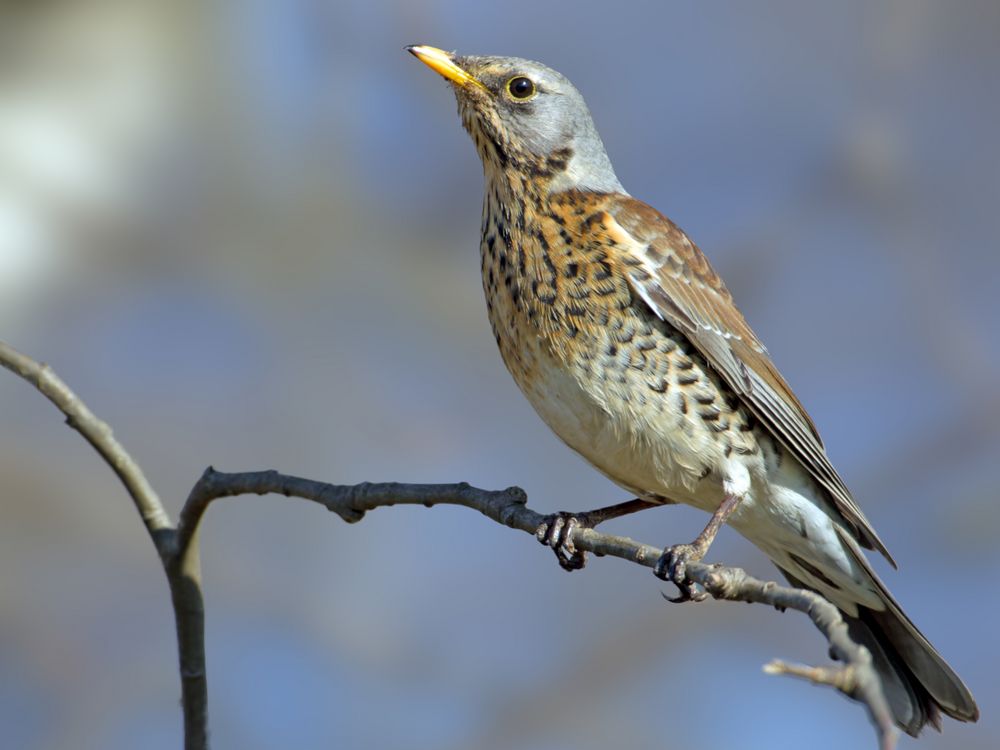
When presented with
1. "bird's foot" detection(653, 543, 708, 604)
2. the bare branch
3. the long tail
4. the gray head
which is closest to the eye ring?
the gray head

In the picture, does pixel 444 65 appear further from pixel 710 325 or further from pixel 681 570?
pixel 681 570

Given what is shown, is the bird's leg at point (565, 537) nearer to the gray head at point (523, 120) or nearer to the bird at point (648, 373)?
the bird at point (648, 373)

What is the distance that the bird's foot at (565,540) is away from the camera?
3.48 meters

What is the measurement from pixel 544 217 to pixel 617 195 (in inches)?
11.7

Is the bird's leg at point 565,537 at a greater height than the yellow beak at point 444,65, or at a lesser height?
lesser

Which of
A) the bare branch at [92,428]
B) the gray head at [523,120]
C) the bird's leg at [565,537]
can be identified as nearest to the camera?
the bare branch at [92,428]

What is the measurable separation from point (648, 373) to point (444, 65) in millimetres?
1195

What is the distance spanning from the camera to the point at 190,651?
107 inches

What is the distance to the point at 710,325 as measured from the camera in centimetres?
375

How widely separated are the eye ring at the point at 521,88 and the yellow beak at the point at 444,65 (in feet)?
0.29

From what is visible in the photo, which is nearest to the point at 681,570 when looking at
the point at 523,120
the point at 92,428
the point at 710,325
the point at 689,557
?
the point at 689,557

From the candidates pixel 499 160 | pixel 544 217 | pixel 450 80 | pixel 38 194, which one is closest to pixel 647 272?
pixel 544 217

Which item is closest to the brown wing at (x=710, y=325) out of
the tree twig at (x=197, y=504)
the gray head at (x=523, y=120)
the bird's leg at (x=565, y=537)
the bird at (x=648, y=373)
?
the bird at (x=648, y=373)

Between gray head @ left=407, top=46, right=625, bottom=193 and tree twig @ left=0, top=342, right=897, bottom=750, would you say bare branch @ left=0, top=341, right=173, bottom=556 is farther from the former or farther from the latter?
gray head @ left=407, top=46, right=625, bottom=193
